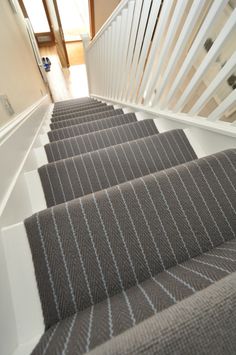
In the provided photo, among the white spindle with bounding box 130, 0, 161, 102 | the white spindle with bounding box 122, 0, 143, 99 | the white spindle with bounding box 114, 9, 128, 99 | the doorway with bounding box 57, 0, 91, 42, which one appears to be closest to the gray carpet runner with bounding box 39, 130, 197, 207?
the white spindle with bounding box 130, 0, 161, 102

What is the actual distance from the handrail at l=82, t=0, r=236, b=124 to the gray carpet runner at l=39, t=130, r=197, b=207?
0.26 metres

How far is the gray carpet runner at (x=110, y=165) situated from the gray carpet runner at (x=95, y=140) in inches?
12.6

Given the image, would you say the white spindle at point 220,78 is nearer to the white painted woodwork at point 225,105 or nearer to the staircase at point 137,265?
the white painted woodwork at point 225,105

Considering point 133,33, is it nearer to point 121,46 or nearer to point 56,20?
point 121,46

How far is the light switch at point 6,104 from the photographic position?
4.06ft

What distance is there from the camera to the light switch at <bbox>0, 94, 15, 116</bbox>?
1.24 metres

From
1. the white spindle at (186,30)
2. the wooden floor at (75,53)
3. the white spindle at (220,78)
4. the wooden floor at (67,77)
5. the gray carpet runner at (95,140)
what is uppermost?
the wooden floor at (75,53)

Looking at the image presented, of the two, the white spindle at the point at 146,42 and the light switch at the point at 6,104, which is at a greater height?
the white spindle at the point at 146,42

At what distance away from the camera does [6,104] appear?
129 centimetres

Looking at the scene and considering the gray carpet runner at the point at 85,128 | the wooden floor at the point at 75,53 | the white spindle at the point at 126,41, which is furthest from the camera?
the wooden floor at the point at 75,53

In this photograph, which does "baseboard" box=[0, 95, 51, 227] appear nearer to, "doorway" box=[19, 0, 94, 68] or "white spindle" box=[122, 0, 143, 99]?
"white spindle" box=[122, 0, 143, 99]

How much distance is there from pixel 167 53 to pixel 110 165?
89 centimetres

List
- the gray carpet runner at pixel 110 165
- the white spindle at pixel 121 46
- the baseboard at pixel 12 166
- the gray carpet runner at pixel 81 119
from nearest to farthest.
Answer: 1. the baseboard at pixel 12 166
2. the gray carpet runner at pixel 110 165
3. the white spindle at pixel 121 46
4. the gray carpet runner at pixel 81 119

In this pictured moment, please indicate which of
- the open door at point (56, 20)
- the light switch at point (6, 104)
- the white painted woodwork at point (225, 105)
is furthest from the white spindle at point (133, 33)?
the open door at point (56, 20)
